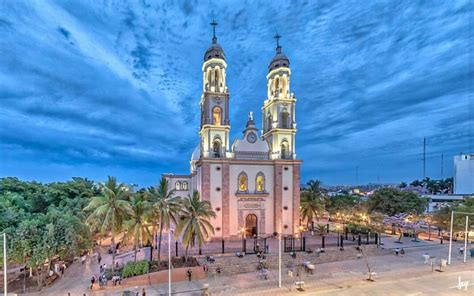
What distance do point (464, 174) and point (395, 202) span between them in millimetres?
60102

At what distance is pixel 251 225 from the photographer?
35.1 m

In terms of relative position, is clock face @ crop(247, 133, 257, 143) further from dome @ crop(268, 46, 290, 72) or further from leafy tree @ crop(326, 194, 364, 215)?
leafy tree @ crop(326, 194, 364, 215)

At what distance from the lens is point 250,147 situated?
1411 inches

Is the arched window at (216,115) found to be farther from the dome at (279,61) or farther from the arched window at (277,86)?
the dome at (279,61)

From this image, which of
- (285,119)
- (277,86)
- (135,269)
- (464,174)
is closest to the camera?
(135,269)

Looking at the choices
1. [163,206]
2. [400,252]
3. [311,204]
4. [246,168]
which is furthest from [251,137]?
[400,252]

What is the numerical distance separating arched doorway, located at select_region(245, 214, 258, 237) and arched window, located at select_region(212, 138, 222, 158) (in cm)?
876

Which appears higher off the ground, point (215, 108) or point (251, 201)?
point (215, 108)

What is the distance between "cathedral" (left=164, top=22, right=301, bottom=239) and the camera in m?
33.7

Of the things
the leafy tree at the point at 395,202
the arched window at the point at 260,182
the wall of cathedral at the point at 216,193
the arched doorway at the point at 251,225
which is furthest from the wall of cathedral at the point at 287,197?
the leafy tree at the point at 395,202

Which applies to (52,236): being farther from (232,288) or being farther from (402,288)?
(402,288)

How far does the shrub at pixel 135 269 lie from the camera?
22250 millimetres

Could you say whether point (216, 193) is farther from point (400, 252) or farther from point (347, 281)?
point (400, 252)

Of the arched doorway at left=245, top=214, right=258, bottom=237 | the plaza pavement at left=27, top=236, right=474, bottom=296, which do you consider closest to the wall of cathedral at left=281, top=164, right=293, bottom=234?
the arched doorway at left=245, top=214, right=258, bottom=237
